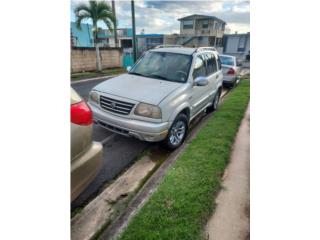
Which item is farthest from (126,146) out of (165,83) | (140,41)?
(140,41)

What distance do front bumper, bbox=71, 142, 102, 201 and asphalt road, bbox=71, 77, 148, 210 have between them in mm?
547

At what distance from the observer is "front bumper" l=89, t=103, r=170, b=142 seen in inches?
121

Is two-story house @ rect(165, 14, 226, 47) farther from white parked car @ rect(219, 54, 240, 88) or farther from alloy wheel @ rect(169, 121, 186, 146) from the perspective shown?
alloy wheel @ rect(169, 121, 186, 146)

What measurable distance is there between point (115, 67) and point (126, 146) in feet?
43.3

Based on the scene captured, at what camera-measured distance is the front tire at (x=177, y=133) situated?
3.49 metres

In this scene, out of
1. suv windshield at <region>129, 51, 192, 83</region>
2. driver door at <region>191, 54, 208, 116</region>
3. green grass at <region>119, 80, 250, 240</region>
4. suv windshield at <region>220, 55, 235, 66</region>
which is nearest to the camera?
green grass at <region>119, 80, 250, 240</region>

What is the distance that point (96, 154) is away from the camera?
2092 mm

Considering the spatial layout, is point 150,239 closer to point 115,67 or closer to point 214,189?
point 214,189

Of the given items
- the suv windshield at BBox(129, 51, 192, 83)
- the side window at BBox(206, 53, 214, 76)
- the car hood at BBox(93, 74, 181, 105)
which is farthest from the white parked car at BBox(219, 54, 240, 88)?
the car hood at BBox(93, 74, 181, 105)

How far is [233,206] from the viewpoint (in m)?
2.34

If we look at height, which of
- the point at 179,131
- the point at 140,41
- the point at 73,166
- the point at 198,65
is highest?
the point at 140,41

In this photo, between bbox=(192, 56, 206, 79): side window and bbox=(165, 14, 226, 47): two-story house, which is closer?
bbox=(192, 56, 206, 79): side window

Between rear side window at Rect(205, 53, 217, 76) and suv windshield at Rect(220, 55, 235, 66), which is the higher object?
suv windshield at Rect(220, 55, 235, 66)

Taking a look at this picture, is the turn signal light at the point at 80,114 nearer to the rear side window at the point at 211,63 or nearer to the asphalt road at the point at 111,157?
the asphalt road at the point at 111,157
